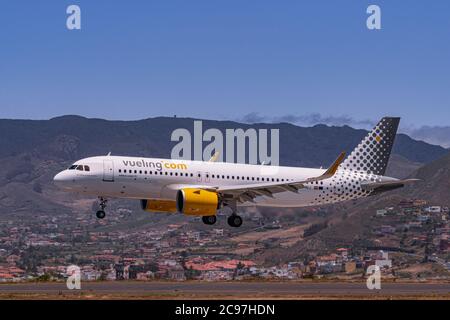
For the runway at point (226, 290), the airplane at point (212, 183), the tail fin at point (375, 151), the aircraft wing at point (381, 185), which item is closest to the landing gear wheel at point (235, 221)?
the airplane at point (212, 183)

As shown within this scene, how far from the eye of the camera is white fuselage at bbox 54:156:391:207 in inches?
3056

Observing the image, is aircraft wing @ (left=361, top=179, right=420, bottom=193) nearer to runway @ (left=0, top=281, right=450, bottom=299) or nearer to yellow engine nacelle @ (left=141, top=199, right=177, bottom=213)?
runway @ (left=0, top=281, right=450, bottom=299)

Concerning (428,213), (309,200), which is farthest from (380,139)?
(428,213)

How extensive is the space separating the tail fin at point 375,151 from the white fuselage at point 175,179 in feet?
9.70

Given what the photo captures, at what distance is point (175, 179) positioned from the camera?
79500 millimetres

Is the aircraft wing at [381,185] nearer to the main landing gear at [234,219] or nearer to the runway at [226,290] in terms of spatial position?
the runway at [226,290]

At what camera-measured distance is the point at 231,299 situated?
57.0 meters

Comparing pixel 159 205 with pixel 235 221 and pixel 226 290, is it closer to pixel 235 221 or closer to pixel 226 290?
pixel 235 221

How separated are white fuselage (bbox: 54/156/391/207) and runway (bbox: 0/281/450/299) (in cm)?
788

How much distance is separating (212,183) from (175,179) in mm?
3484

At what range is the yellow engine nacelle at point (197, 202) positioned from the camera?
7831 cm

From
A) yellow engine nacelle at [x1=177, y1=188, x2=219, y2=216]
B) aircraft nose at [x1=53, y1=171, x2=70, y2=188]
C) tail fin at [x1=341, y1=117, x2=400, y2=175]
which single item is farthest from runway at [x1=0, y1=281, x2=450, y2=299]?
tail fin at [x1=341, y1=117, x2=400, y2=175]

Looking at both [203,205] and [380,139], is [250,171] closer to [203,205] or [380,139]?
[203,205]
